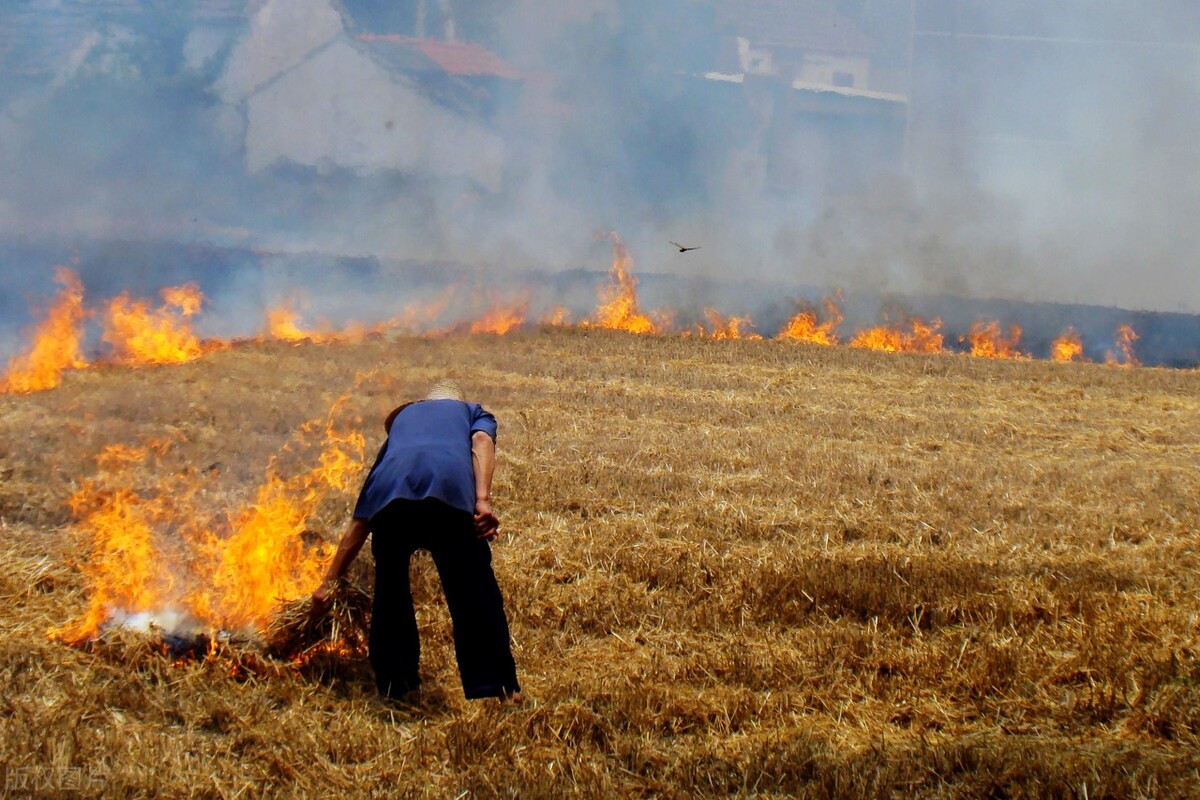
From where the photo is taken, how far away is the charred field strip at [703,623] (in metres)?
4.46

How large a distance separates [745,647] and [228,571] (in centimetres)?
285

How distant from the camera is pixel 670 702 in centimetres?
514

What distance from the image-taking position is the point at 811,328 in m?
23.2

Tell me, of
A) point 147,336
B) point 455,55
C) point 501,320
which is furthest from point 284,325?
point 455,55

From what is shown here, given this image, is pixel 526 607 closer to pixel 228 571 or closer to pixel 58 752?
pixel 228 571

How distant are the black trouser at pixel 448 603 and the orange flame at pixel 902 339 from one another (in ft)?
60.2

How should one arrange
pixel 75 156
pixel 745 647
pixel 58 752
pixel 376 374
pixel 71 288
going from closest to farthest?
pixel 58 752 → pixel 745 647 → pixel 376 374 → pixel 71 288 → pixel 75 156

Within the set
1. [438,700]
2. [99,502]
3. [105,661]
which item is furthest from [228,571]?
[99,502]

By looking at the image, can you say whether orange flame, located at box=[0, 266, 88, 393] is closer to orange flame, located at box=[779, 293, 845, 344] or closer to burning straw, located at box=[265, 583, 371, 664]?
burning straw, located at box=[265, 583, 371, 664]

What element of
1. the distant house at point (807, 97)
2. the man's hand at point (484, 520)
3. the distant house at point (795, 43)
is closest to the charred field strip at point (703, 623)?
the man's hand at point (484, 520)

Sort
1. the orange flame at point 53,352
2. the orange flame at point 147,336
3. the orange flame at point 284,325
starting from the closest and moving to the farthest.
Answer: the orange flame at point 53,352
the orange flame at point 147,336
the orange flame at point 284,325

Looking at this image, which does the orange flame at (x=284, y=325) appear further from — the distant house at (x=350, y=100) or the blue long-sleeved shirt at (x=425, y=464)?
the blue long-sleeved shirt at (x=425, y=464)

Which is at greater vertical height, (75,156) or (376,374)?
(75,156)

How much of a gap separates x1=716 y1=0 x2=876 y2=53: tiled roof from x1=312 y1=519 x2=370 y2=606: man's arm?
32305 mm
